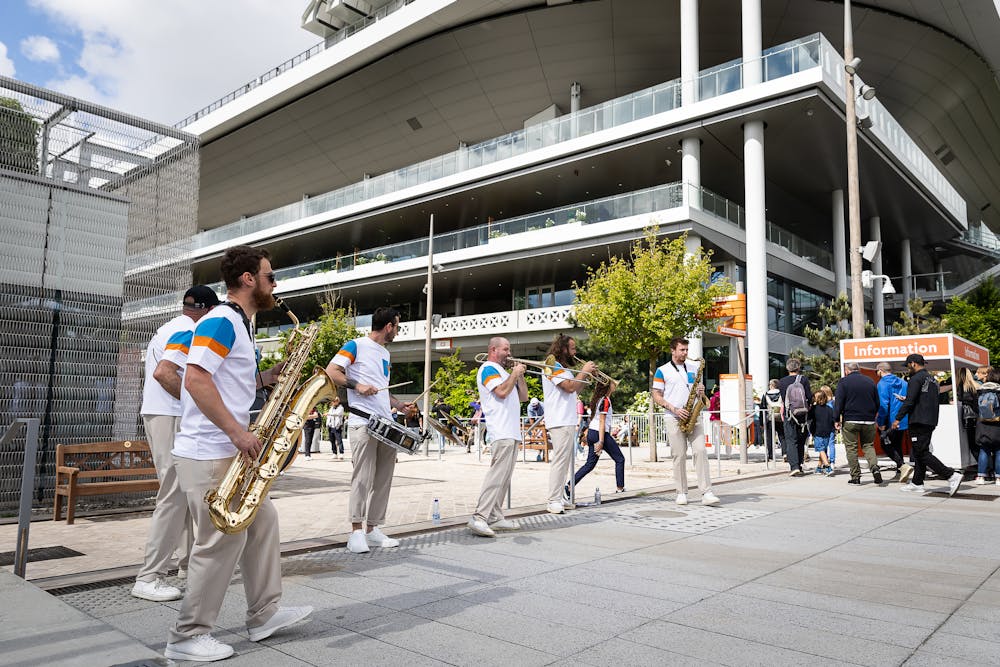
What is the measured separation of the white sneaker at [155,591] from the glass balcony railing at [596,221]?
23.3 meters

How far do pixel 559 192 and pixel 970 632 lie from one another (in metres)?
32.2

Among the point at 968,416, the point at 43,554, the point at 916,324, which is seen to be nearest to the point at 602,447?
the point at 43,554

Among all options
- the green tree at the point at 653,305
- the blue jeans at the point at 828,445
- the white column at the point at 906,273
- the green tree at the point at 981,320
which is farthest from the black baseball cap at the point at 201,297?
the white column at the point at 906,273

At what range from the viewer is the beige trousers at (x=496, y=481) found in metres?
6.58

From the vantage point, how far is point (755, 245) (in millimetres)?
25859

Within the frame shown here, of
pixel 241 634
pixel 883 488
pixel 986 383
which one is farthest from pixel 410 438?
pixel 986 383

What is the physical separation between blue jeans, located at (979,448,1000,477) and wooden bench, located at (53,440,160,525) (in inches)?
479

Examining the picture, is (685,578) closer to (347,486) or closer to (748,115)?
(347,486)

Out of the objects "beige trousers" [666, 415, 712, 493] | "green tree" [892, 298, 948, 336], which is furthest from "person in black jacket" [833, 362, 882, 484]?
"green tree" [892, 298, 948, 336]

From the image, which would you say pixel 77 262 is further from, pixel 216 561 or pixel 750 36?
pixel 750 36

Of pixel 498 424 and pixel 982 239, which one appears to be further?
pixel 982 239

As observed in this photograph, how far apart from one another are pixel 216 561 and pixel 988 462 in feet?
40.6

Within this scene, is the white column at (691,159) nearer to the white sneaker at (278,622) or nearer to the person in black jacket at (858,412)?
the person in black jacket at (858,412)

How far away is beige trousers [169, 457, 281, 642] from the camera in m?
3.22
